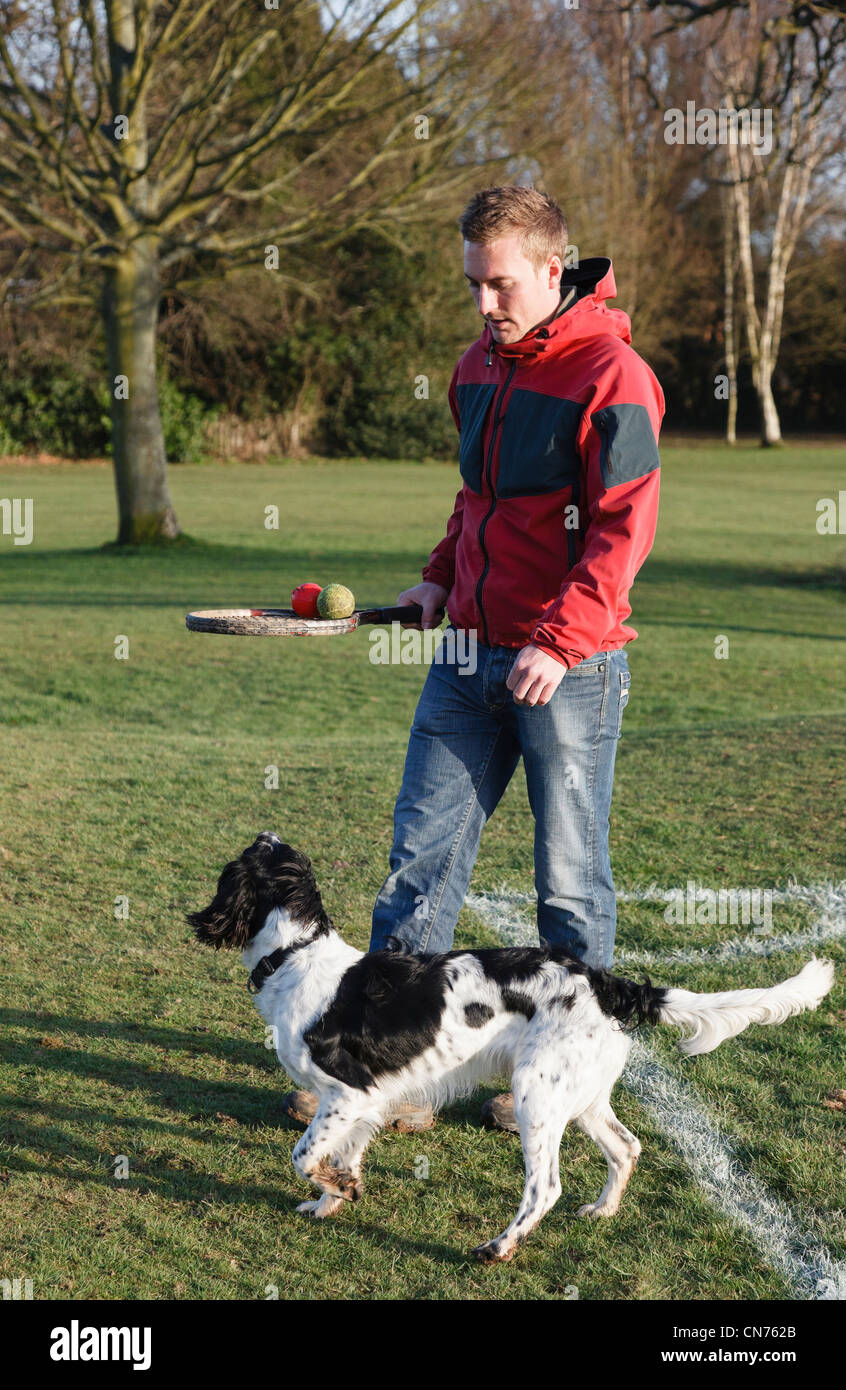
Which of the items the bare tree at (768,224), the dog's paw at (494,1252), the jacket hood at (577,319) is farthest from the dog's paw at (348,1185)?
the bare tree at (768,224)

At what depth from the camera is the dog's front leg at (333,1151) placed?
3.34 metres

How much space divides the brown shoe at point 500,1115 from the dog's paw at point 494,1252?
25.8 inches

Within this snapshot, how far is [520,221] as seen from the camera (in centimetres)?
323

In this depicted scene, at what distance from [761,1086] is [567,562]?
1.86 m

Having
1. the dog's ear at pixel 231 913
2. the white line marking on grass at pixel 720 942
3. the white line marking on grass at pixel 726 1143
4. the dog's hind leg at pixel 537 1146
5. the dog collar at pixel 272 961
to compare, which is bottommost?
the white line marking on grass at pixel 726 1143

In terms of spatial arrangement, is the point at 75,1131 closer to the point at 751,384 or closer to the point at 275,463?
the point at 275,463

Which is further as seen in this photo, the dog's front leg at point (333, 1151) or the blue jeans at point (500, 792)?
the blue jeans at point (500, 792)

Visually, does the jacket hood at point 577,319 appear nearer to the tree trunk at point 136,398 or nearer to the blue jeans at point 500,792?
the blue jeans at point 500,792

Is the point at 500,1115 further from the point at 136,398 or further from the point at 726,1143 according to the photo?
the point at 136,398

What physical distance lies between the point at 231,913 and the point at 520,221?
1961 mm

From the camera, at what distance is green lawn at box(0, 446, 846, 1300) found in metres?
Result: 3.23

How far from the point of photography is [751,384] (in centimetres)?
5988
